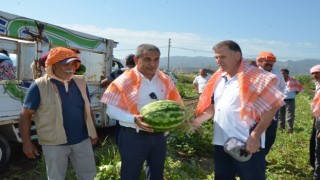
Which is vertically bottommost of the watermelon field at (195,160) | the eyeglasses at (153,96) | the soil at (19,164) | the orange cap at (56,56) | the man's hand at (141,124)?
the soil at (19,164)

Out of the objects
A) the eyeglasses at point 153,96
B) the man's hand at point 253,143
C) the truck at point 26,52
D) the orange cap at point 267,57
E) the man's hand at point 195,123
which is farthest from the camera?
the orange cap at point 267,57

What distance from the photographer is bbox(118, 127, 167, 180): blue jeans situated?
3.70 m

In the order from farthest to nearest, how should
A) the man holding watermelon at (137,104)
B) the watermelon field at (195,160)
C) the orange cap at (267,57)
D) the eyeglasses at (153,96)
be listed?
the orange cap at (267,57)
the watermelon field at (195,160)
the eyeglasses at (153,96)
the man holding watermelon at (137,104)

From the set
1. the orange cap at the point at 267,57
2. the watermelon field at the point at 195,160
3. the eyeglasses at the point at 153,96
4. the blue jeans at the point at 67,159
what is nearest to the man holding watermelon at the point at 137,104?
the eyeglasses at the point at 153,96

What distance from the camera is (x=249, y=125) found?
3379mm

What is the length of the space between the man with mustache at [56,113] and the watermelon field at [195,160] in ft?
4.04

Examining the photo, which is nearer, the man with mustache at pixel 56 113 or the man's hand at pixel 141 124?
the man's hand at pixel 141 124

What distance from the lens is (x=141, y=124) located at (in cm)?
345

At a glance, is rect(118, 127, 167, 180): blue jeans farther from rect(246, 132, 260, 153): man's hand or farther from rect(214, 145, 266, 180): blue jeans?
rect(246, 132, 260, 153): man's hand

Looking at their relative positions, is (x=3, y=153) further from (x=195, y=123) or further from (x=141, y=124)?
(x=195, y=123)

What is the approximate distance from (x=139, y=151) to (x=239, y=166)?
3.52 feet

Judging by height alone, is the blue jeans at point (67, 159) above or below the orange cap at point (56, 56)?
below

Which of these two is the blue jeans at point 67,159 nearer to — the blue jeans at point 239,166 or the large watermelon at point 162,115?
the large watermelon at point 162,115

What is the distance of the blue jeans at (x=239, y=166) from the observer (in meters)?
3.44
